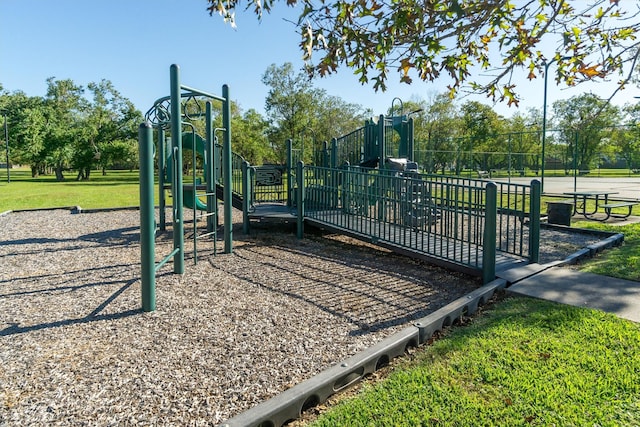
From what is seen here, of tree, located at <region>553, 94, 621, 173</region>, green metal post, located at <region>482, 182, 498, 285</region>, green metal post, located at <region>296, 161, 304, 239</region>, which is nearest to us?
green metal post, located at <region>482, 182, 498, 285</region>

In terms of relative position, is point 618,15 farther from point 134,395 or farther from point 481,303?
point 134,395

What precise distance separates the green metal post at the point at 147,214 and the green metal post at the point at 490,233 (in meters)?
3.82

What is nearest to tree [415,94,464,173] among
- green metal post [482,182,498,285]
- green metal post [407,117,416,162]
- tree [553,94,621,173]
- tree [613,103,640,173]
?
tree [553,94,621,173]

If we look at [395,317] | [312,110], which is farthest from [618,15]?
[312,110]

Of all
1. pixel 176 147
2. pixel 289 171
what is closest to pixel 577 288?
pixel 176 147

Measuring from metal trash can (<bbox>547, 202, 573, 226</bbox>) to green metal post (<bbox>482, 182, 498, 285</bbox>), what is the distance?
19.4ft

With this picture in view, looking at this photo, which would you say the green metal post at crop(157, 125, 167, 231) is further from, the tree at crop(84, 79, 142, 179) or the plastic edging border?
the tree at crop(84, 79, 142, 179)

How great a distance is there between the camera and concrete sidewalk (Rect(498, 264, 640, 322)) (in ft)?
13.7

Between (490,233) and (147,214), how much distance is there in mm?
3907

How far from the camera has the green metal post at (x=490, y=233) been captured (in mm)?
4875

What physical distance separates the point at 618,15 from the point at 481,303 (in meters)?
4.59

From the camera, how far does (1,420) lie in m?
2.36

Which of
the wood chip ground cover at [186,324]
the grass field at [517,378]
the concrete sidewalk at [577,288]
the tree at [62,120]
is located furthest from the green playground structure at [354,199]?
the tree at [62,120]

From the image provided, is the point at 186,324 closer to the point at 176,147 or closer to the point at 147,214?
the point at 147,214
